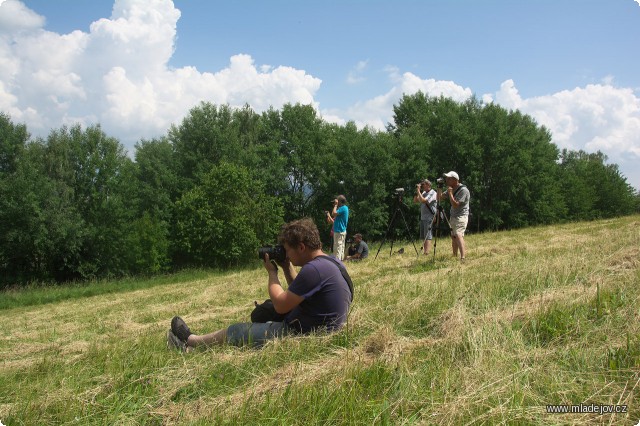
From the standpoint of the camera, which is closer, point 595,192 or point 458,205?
point 458,205

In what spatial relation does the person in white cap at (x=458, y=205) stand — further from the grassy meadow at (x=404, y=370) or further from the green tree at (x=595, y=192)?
the green tree at (x=595, y=192)

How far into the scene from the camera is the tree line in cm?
2881

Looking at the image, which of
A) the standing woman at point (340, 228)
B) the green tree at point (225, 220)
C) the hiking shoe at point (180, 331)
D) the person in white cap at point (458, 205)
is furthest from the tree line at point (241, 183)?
the hiking shoe at point (180, 331)

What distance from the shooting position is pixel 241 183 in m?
28.7

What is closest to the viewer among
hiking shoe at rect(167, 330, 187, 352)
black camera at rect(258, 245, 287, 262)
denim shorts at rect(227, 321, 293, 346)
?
denim shorts at rect(227, 321, 293, 346)

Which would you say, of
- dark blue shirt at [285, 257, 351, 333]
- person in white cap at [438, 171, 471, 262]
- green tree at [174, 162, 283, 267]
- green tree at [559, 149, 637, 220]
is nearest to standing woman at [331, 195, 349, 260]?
person in white cap at [438, 171, 471, 262]

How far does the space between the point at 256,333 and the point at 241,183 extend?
2575 centimetres

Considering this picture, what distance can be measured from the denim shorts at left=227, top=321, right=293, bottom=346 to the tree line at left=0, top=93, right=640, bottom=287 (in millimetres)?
23365

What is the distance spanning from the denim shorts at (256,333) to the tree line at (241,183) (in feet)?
76.7

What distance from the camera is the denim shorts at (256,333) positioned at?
3.54 meters

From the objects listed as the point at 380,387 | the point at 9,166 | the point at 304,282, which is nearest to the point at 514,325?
the point at 380,387

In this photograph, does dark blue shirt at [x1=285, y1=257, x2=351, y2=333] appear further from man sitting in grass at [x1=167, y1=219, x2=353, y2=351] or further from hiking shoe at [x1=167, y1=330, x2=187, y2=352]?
hiking shoe at [x1=167, y1=330, x2=187, y2=352]

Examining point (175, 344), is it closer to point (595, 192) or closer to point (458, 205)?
point (458, 205)

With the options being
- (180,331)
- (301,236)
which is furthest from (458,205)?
(180,331)
